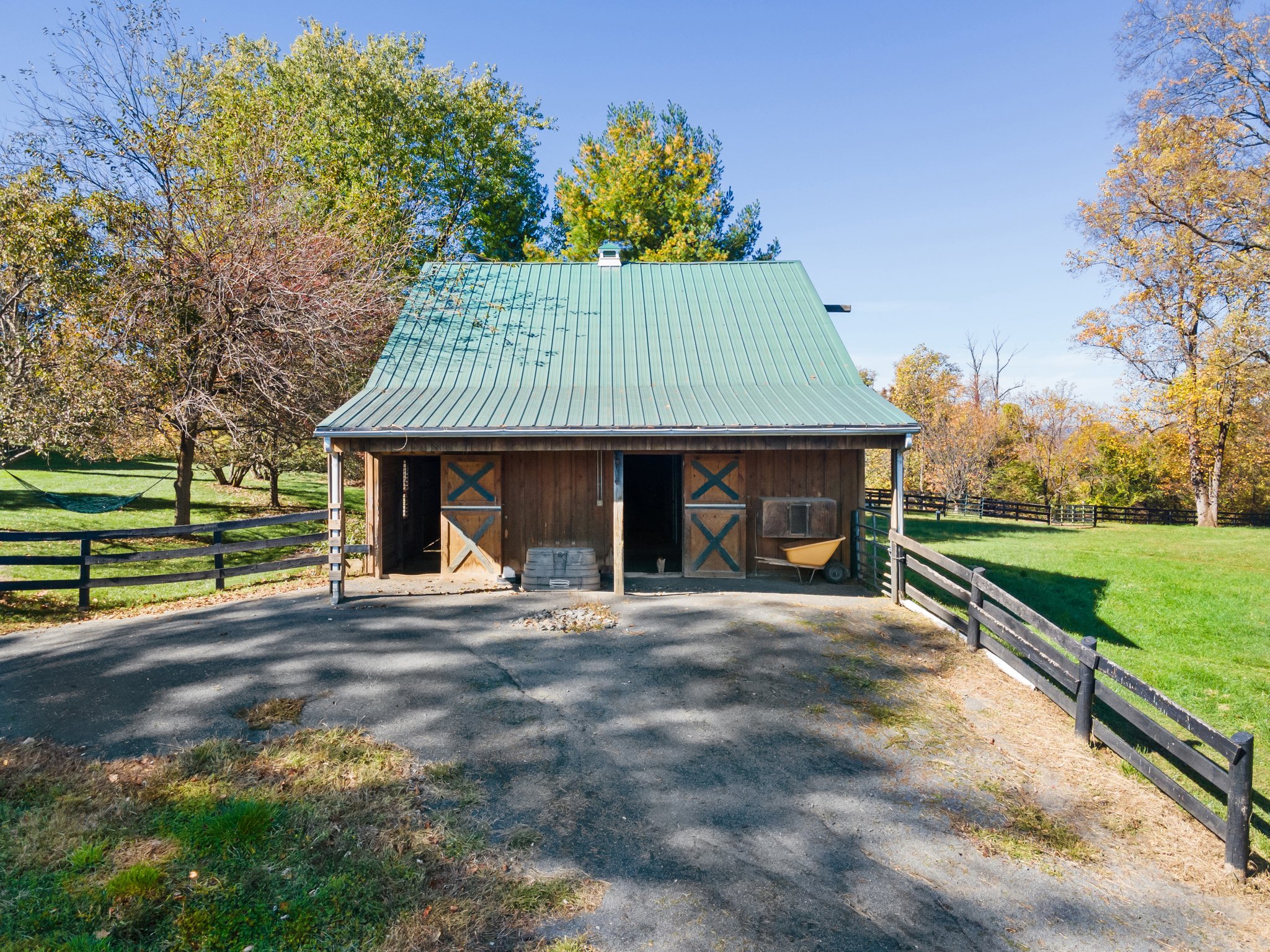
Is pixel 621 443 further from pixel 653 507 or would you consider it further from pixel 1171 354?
pixel 1171 354

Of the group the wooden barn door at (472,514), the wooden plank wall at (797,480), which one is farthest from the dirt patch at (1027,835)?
the wooden barn door at (472,514)

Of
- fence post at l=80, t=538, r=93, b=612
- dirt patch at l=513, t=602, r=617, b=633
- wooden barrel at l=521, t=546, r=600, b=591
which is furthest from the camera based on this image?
wooden barrel at l=521, t=546, r=600, b=591

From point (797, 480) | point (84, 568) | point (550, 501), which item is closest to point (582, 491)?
point (550, 501)

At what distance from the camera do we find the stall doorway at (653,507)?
1424cm

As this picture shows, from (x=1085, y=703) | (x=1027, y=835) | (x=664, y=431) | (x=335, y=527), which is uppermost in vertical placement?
(x=664, y=431)

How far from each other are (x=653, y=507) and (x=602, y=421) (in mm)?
7719

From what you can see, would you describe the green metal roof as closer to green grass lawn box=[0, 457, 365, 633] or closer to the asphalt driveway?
the asphalt driveway

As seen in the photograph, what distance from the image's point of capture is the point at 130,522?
54.4 ft

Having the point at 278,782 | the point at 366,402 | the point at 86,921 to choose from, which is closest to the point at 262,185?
the point at 366,402

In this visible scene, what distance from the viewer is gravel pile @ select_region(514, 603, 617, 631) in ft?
28.8

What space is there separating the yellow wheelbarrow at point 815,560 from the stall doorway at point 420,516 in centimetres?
617

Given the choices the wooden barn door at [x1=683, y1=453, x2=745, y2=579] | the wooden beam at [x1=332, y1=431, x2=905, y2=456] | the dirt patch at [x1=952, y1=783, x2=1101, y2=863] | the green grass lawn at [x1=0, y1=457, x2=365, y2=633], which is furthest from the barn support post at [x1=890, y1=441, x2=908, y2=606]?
the green grass lawn at [x1=0, y1=457, x2=365, y2=633]

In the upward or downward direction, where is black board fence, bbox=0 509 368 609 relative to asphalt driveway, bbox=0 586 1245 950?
upward

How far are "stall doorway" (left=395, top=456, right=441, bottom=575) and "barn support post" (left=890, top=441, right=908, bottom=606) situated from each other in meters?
7.74
